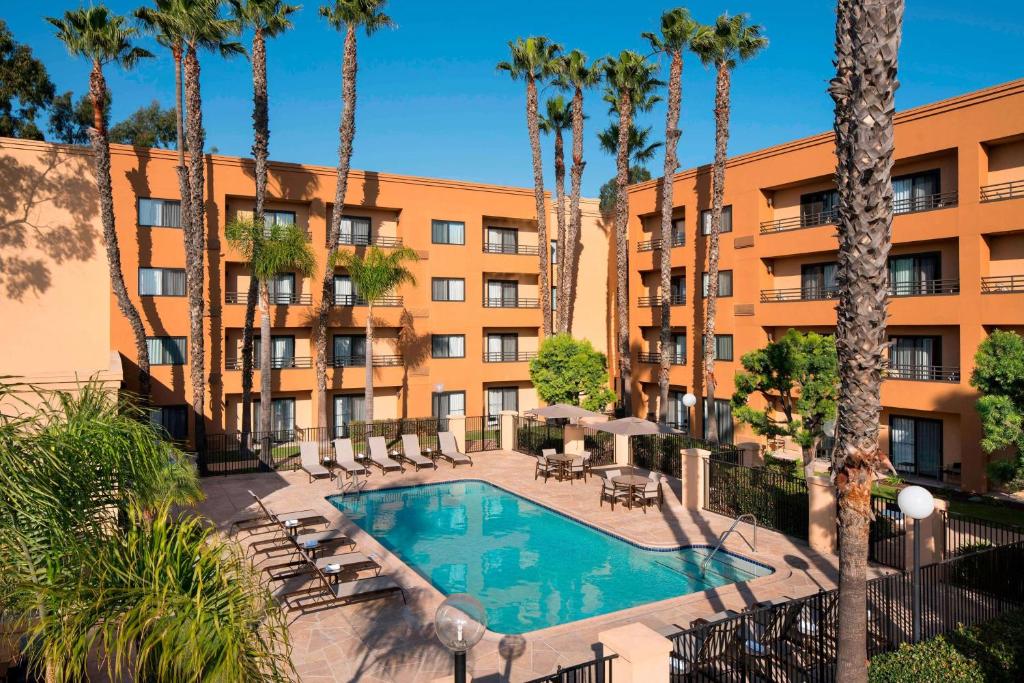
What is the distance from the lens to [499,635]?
36.5ft

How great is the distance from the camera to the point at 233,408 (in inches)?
1169

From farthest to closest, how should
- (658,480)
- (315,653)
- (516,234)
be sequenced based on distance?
(516,234), (658,480), (315,653)

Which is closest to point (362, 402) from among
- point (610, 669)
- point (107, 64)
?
point (107, 64)

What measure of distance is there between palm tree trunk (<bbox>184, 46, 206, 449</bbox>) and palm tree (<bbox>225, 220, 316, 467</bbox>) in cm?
126

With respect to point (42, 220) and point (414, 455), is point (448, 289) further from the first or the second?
point (42, 220)

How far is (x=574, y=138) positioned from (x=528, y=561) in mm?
24705

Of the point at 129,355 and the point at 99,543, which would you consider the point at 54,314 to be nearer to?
the point at 129,355

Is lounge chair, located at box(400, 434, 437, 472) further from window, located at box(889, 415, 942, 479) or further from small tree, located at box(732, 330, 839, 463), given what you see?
window, located at box(889, 415, 942, 479)

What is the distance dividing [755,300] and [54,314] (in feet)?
94.8

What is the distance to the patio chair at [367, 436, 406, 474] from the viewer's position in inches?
946

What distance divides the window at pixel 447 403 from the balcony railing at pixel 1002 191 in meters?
23.2

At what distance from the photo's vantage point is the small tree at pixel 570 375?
96.3 feet

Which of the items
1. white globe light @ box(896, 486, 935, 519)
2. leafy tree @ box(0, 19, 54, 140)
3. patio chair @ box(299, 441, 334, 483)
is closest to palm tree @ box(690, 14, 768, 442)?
patio chair @ box(299, 441, 334, 483)

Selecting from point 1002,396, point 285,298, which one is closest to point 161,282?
point 285,298
